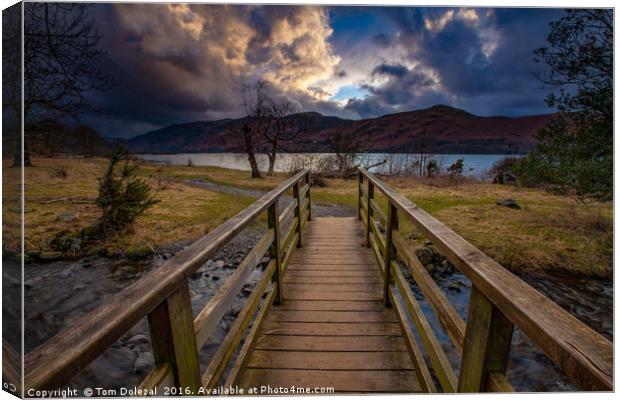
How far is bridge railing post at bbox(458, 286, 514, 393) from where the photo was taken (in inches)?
30.8

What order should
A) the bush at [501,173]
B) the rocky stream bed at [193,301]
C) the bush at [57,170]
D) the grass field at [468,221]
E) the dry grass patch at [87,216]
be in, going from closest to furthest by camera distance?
the rocky stream bed at [193,301] < the bush at [57,170] < the grass field at [468,221] < the dry grass patch at [87,216] < the bush at [501,173]

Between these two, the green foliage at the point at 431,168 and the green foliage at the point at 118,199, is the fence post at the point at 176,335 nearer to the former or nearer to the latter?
the green foliage at the point at 118,199

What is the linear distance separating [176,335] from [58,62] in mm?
2756

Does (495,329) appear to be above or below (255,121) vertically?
below

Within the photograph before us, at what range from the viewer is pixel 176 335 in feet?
2.80

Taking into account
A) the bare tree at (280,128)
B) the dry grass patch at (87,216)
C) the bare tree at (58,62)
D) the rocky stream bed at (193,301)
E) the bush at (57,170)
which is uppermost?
the bare tree at (280,128)

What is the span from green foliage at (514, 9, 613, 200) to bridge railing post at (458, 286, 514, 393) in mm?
2676

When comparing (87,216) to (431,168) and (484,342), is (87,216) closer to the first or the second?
(484,342)

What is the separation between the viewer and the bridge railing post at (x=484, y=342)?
2.57 ft

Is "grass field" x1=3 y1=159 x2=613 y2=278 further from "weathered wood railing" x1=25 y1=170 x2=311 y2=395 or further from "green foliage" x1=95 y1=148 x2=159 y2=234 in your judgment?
"weathered wood railing" x1=25 y1=170 x2=311 y2=395

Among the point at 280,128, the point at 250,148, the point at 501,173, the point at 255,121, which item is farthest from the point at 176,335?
the point at 255,121

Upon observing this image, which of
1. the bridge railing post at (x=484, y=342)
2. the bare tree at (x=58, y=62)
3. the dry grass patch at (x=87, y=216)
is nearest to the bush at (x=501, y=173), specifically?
the dry grass patch at (x=87, y=216)

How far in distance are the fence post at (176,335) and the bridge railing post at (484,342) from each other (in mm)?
852

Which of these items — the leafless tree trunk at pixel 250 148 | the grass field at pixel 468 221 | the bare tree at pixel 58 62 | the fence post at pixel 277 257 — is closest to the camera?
the bare tree at pixel 58 62
